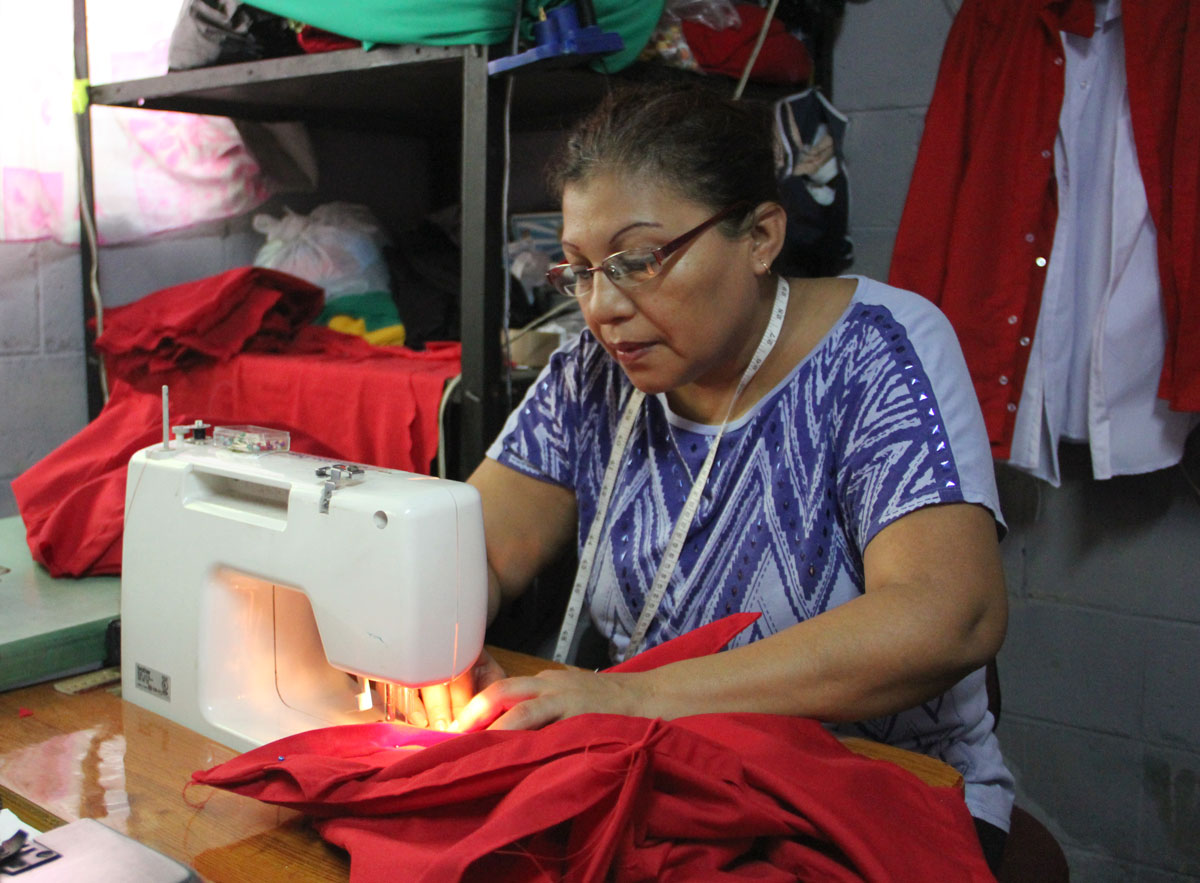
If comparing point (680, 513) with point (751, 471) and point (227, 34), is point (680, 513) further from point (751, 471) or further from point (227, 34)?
point (227, 34)

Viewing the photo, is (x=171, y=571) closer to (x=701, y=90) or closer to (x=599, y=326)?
(x=599, y=326)

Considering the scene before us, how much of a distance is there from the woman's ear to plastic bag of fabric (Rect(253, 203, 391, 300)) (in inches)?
43.6

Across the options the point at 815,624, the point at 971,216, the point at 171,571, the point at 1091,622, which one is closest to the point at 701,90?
the point at 815,624

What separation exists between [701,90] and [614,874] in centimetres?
86

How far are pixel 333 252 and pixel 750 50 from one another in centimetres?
90

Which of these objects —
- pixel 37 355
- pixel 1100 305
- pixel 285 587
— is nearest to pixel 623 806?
pixel 285 587

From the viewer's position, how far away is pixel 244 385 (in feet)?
6.15

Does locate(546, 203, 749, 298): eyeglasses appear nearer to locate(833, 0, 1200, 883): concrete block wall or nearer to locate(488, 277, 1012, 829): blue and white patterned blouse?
locate(488, 277, 1012, 829): blue and white patterned blouse

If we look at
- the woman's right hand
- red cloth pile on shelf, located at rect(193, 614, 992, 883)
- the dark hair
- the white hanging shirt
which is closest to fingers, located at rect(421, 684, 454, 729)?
the woman's right hand

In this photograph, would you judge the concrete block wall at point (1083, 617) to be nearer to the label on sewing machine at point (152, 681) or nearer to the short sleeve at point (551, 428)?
the short sleeve at point (551, 428)

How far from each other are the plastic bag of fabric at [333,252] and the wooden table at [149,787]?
117cm

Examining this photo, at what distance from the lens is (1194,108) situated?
170 cm

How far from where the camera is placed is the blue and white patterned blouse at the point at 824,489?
105cm

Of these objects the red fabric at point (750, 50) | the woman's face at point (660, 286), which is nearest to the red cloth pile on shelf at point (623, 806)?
the woman's face at point (660, 286)
